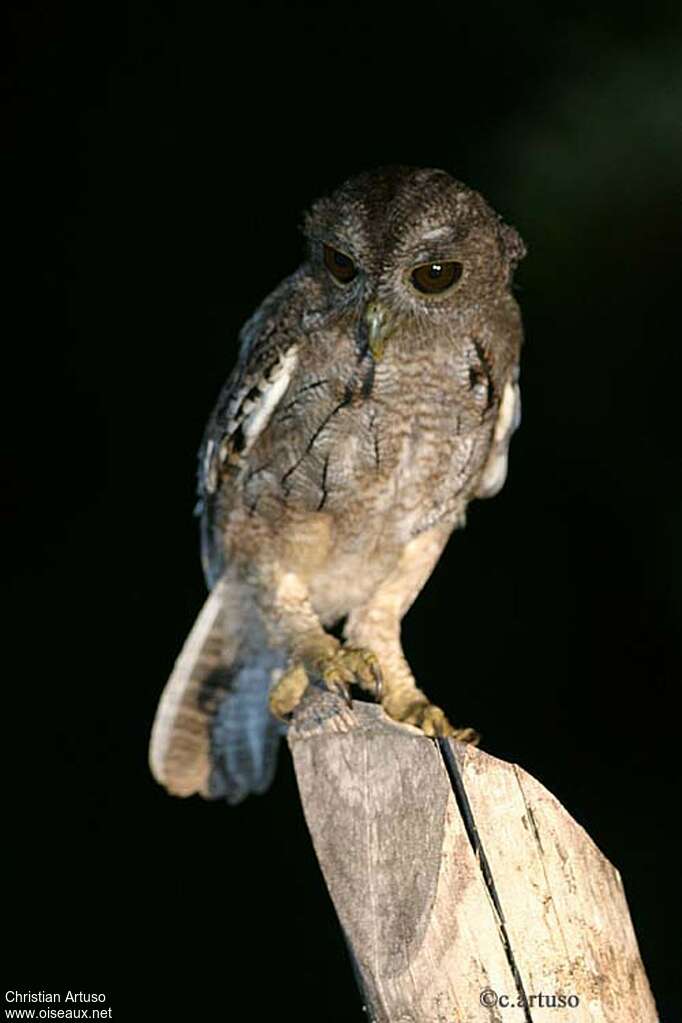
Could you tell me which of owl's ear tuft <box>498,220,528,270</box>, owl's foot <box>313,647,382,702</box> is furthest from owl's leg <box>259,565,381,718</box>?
owl's ear tuft <box>498,220,528,270</box>

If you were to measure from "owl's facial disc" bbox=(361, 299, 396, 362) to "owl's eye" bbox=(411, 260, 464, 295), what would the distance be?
6cm

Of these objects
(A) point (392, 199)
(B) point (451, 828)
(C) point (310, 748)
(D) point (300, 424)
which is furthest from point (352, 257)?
(B) point (451, 828)

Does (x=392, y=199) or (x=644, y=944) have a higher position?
(x=392, y=199)

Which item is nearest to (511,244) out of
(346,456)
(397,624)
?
(346,456)

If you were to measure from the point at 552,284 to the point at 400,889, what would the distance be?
3.33ft

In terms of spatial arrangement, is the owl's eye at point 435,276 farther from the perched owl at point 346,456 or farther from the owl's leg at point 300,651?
the owl's leg at point 300,651

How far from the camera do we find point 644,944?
2.20m

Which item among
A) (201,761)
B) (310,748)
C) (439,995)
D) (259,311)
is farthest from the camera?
(201,761)

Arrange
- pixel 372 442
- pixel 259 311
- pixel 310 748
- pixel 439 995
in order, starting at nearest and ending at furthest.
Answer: pixel 439 995 < pixel 310 748 < pixel 372 442 < pixel 259 311

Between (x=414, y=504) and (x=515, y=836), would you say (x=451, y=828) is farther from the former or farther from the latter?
(x=414, y=504)

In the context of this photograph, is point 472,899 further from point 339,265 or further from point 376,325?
point 339,265

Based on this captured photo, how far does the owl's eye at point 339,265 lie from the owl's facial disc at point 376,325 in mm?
65

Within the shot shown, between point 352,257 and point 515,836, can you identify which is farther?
point 352,257

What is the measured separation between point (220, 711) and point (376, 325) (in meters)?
0.85
